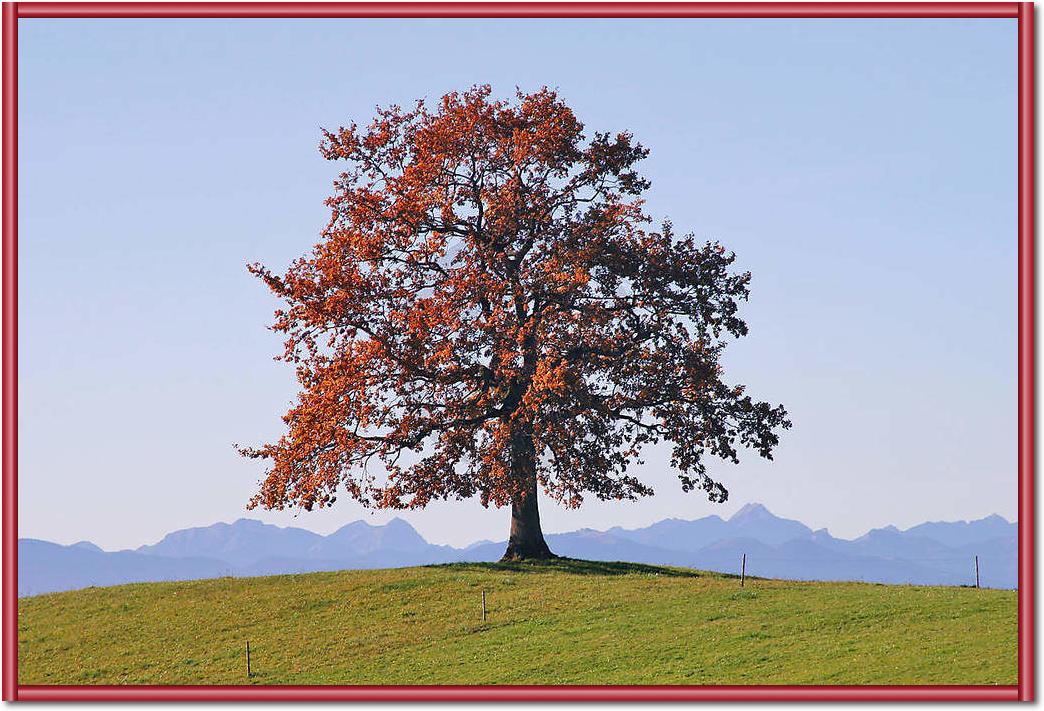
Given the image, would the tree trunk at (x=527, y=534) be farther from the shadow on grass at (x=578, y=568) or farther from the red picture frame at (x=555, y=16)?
the red picture frame at (x=555, y=16)

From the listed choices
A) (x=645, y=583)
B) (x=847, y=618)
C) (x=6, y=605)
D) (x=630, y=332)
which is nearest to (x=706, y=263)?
(x=630, y=332)

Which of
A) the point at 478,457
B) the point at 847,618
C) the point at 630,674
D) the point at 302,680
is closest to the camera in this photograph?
the point at 630,674

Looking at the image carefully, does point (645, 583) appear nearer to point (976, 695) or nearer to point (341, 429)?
point (341, 429)

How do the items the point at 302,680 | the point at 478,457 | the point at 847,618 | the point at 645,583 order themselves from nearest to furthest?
the point at 302,680 < the point at 847,618 < the point at 645,583 < the point at 478,457

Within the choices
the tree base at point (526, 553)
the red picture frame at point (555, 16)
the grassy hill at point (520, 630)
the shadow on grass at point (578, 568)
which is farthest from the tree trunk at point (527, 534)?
the red picture frame at point (555, 16)

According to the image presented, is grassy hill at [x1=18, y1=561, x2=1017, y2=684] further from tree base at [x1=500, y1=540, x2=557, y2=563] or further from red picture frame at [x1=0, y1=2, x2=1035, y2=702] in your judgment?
red picture frame at [x1=0, y1=2, x2=1035, y2=702]

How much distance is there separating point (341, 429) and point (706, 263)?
15226 mm

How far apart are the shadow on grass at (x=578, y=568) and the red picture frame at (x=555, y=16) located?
20363 mm

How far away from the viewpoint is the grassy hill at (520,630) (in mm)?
33031

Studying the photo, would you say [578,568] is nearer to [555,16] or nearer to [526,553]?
[526,553]

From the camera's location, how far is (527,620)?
131ft

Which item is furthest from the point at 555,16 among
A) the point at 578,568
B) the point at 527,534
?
the point at 527,534

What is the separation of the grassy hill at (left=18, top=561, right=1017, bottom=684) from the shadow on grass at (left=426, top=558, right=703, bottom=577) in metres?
0.15

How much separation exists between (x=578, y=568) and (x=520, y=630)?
10256 millimetres
